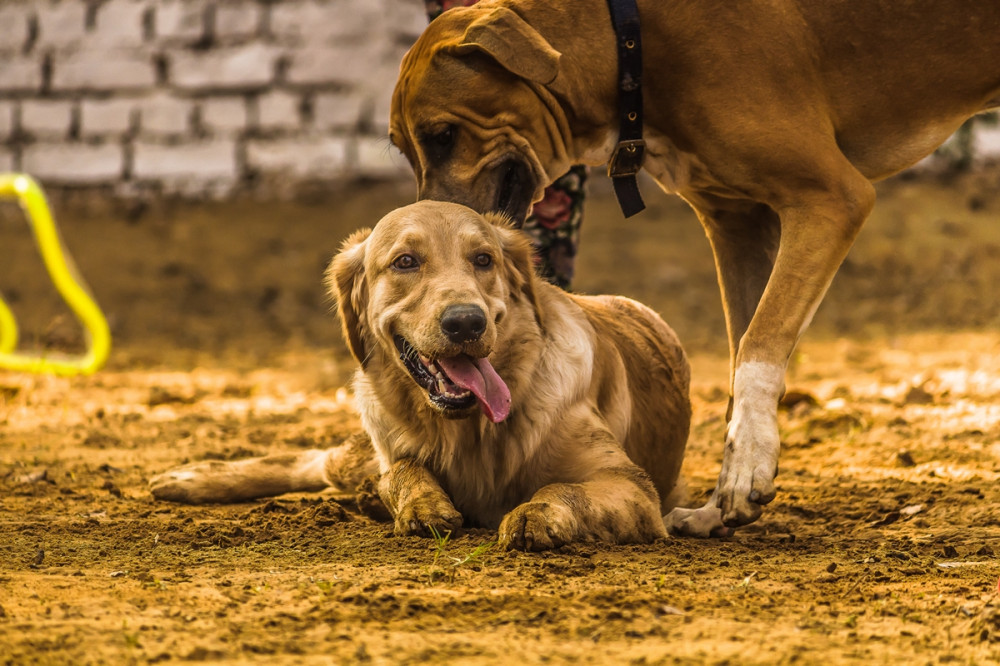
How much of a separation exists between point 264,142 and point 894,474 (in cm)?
831

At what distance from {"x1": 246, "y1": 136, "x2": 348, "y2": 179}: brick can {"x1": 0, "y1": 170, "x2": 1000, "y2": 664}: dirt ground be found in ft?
5.07

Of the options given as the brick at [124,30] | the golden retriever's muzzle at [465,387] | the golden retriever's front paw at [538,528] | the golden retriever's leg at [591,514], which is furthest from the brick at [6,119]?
the golden retriever's front paw at [538,528]

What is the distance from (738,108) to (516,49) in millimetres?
749

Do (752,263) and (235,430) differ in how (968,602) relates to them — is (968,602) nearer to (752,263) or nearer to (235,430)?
(752,263)

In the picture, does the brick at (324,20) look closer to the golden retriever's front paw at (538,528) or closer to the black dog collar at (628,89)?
the black dog collar at (628,89)

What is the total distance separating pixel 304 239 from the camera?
1129 cm

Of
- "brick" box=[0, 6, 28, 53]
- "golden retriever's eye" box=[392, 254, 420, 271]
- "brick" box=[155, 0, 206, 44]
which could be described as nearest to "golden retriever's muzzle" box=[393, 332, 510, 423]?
"golden retriever's eye" box=[392, 254, 420, 271]

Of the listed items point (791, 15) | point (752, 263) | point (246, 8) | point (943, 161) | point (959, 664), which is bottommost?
point (959, 664)

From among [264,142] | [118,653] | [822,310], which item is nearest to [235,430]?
[118,653]

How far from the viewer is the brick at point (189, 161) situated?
1171cm

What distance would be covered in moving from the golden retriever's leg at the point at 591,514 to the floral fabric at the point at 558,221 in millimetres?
1811

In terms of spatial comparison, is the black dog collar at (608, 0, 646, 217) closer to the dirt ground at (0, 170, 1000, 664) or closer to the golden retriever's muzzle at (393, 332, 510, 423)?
the golden retriever's muzzle at (393, 332, 510, 423)

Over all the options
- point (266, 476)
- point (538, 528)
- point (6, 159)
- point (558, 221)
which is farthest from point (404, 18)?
point (538, 528)

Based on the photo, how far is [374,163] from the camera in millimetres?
11664
